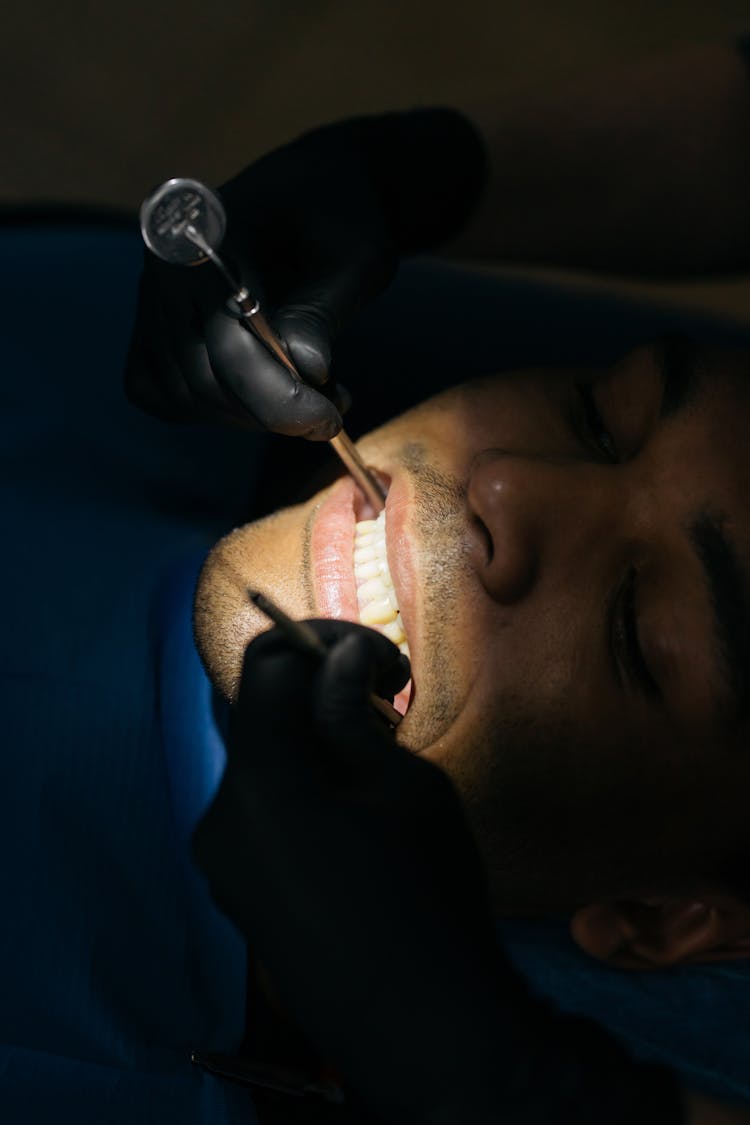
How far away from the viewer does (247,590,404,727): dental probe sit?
696 millimetres

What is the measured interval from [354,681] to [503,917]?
0.47m

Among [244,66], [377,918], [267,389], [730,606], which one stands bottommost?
[377,918]

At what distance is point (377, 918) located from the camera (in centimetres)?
72

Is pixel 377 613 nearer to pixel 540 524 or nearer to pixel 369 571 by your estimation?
pixel 369 571

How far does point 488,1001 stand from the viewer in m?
0.72

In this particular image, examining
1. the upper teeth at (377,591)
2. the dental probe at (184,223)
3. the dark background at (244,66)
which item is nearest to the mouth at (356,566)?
the upper teeth at (377,591)

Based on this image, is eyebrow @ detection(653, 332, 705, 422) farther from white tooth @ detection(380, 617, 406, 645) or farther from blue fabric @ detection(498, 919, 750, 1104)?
blue fabric @ detection(498, 919, 750, 1104)

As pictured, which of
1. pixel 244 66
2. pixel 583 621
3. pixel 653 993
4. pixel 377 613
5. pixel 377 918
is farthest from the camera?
pixel 244 66

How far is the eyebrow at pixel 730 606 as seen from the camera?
77 centimetres

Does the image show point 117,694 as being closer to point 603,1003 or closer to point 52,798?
point 52,798

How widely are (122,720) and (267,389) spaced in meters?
0.38

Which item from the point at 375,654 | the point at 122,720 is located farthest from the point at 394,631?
the point at 122,720

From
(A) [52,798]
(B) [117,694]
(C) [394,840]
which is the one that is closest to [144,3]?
(B) [117,694]

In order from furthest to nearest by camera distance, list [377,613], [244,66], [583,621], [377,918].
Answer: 1. [244,66]
2. [377,613]
3. [583,621]
4. [377,918]
